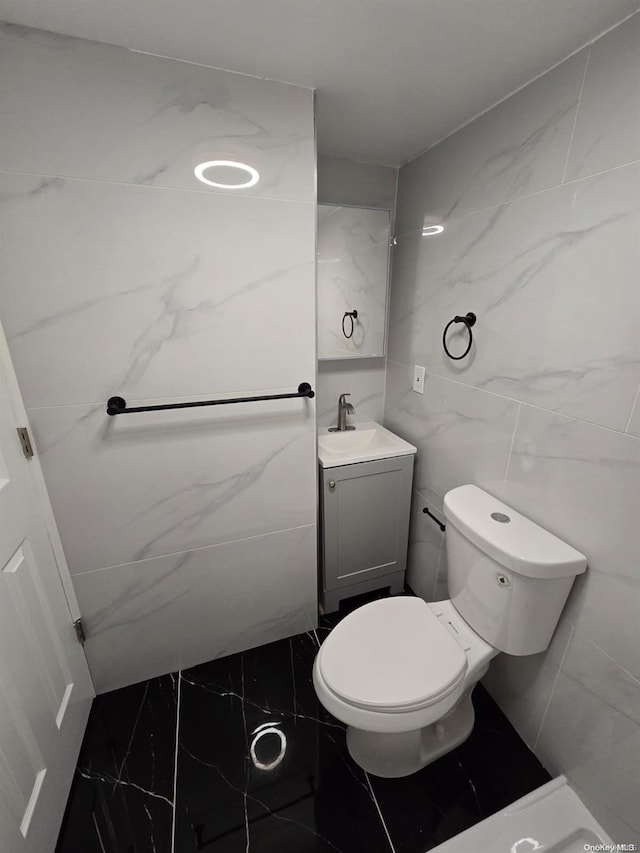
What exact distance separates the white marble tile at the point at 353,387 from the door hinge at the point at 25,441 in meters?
A: 1.11

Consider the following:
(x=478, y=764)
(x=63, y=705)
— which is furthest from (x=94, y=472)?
(x=478, y=764)

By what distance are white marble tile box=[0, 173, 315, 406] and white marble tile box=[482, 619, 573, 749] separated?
124 cm

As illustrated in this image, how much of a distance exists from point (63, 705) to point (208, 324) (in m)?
1.30

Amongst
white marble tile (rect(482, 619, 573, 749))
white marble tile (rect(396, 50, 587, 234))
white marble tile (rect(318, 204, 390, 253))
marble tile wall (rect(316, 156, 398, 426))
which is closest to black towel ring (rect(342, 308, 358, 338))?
marble tile wall (rect(316, 156, 398, 426))

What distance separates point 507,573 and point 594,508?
0.96 ft

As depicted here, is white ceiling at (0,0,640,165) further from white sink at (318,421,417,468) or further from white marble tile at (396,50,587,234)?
white sink at (318,421,417,468)

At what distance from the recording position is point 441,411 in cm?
A: 149

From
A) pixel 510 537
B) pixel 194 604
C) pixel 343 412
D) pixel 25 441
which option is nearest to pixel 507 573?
pixel 510 537

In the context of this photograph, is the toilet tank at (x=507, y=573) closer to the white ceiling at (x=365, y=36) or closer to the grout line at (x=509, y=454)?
the grout line at (x=509, y=454)

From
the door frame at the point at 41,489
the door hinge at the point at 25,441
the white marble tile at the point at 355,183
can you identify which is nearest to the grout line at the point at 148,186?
the door frame at the point at 41,489

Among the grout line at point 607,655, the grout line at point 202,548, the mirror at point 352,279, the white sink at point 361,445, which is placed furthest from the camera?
the mirror at point 352,279

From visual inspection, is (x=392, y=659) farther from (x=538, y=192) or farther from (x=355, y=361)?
(x=538, y=192)

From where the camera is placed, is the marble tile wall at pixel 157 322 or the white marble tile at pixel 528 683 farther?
the white marble tile at pixel 528 683

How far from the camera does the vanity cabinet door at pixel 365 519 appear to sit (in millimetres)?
1516
